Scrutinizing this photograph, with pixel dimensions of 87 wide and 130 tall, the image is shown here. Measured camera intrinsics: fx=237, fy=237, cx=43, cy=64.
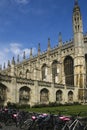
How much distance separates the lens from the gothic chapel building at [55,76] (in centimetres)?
3901

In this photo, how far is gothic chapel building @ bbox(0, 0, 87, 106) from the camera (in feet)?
128

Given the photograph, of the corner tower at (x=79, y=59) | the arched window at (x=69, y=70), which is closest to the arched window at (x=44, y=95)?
the corner tower at (x=79, y=59)

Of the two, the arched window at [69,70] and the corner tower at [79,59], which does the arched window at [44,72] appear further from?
the corner tower at [79,59]

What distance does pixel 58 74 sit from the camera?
202ft

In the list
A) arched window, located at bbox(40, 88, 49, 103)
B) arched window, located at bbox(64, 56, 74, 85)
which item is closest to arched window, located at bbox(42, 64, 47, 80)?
arched window, located at bbox(64, 56, 74, 85)

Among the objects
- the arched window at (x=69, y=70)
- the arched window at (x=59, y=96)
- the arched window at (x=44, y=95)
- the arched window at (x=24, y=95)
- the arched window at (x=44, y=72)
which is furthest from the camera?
the arched window at (x=44, y=72)

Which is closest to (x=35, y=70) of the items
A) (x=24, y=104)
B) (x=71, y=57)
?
(x=71, y=57)

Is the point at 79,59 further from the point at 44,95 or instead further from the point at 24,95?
the point at 24,95

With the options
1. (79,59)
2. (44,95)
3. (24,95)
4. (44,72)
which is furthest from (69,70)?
(24,95)

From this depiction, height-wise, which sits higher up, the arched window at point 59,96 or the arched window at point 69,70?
the arched window at point 69,70

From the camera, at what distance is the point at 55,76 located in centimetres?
6212

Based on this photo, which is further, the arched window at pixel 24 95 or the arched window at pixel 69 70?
the arched window at pixel 69 70

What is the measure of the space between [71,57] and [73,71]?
3484 millimetres

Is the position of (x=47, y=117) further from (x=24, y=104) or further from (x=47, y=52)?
(x=47, y=52)
